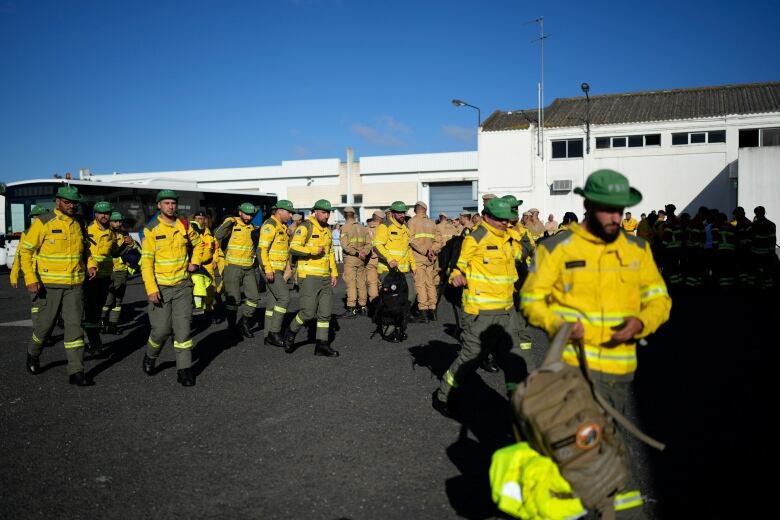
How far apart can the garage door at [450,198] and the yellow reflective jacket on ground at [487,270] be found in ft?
145

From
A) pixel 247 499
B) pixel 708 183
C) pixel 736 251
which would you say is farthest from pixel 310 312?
pixel 708 183

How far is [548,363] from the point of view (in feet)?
9.57

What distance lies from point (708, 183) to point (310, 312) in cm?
2881

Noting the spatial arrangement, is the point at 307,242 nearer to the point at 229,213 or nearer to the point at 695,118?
the point at 229,213

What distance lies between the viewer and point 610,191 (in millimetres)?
3096

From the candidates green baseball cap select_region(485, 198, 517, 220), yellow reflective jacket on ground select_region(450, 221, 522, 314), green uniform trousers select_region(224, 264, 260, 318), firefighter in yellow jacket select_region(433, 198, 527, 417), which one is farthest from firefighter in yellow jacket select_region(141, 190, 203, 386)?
green baseball cap select_region(485, 198, 517, 220)

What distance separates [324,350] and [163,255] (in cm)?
252

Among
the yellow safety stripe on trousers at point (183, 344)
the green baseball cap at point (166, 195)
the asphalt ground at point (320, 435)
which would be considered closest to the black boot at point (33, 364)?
the asphalt ground at point (320, 435)

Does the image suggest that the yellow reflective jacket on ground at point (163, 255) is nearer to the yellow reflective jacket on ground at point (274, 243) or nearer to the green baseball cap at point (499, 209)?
the yellow reflective jacket on ground at point (274, 243)

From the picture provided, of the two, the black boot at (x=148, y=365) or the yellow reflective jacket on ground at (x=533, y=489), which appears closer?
the yellow reflective jacket on ground at (x=533, y=489)

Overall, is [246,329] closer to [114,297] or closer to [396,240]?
[114,297]

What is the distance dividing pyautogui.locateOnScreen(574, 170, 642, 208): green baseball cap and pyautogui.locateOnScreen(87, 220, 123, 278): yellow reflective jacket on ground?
26.9 feet

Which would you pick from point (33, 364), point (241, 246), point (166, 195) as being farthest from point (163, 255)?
point (241, 246)

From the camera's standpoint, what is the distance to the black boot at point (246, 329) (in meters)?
9.87
